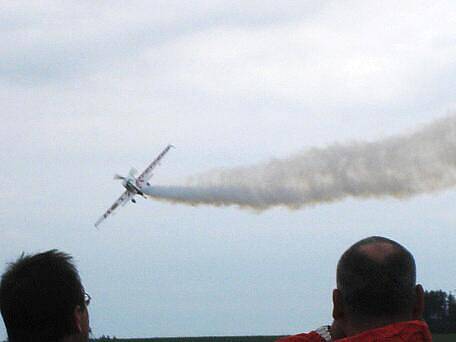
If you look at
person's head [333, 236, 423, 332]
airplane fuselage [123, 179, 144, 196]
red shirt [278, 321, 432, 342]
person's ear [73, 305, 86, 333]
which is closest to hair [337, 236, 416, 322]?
person's head [333, 236, 423, 332]

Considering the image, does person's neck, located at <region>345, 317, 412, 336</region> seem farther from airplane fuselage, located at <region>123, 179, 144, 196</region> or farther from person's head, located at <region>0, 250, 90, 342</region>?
airplane fuselage, located at <region>123, 179, 144, 196</region>

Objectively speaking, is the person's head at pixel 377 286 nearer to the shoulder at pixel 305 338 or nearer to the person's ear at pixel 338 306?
the person's ear at pixel 338 306

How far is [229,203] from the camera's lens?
197ft

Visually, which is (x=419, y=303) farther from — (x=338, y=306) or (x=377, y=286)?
(x=338, y=306)

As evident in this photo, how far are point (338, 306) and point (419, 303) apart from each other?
0.57 metres

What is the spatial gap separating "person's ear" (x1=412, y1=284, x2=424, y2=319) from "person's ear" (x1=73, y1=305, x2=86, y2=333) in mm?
2337

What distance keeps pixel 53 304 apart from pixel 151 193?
63779 millimetres

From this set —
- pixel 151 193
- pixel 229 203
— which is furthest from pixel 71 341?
pixel 151 193

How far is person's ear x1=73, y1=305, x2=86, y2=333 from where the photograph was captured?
293 inches

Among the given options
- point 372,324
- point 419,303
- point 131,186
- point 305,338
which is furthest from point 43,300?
point 131,186

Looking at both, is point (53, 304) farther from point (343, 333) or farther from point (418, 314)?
point (418, 314)

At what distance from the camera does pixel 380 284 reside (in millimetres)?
7270

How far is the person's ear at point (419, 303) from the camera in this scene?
7.42m

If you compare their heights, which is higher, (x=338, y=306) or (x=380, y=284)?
(x=380, y=284)
